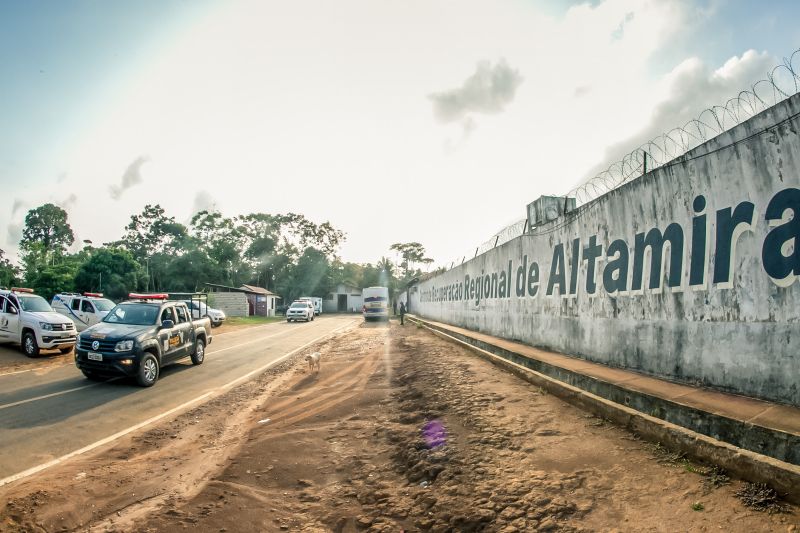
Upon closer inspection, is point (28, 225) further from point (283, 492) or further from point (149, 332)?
point (283, 492)

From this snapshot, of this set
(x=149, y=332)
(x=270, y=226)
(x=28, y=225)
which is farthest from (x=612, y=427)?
(x=28, y=225)

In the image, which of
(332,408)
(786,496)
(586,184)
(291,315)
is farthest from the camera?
(291,315)

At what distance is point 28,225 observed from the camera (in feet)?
233

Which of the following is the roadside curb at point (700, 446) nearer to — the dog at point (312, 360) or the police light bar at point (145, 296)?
the dog at point (312, 360)

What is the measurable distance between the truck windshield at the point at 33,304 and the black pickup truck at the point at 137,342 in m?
5.66

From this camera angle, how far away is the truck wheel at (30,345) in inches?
494

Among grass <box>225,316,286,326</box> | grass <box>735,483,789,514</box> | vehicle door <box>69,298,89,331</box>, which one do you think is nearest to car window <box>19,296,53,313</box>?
vehicle door <box>69,298,89,331</box>

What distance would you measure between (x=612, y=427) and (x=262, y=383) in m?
7.42

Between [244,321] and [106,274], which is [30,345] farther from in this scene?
[106,274]

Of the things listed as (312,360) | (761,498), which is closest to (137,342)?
(312,360)

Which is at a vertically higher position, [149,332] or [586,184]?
[586,184]

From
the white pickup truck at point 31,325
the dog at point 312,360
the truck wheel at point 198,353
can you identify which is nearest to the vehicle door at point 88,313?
the white pickup truck at point 31,325

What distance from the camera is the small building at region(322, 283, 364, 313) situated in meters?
67.9

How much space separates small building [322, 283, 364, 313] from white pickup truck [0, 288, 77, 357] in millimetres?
53901
